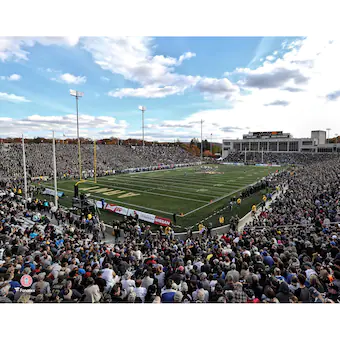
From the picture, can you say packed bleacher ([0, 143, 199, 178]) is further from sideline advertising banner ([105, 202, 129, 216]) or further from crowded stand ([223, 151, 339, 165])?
crowded stand ([223, 151, 339, 165])

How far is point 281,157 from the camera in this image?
65.8m

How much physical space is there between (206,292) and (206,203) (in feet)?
46.9

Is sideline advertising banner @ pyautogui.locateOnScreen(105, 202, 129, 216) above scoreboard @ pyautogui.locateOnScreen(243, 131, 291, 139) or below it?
below

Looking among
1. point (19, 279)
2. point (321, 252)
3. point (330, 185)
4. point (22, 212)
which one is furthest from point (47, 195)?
point (330, 185)

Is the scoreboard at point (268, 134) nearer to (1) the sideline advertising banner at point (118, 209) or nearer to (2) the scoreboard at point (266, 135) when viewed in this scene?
(2) the scoreboard at point (266, 135)

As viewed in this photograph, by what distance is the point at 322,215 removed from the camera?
33.2 feet

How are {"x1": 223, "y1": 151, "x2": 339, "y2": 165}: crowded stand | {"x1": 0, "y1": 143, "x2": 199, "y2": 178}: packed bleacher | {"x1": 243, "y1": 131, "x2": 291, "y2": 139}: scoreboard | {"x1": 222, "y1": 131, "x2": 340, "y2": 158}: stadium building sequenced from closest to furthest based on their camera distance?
{"x1": 0, "y1": 143, "x2": 199, "y2": 178}: packed bleacher
{"x1": 223, "y1": 151, "x2": 339, "y2": 165}: crowded stand
{"x1": 222, "y1": 131, "x2": 340, "y2": 158}: stadium building
{"x1": 243, "y1": 131, "x2": 291, "y2": 139}: scoreboard

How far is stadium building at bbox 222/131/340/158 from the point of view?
221 feet

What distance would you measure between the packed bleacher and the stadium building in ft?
90.6

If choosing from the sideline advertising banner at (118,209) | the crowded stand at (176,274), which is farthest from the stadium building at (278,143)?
the crowded stand at (176,274)

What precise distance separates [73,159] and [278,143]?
197 ft

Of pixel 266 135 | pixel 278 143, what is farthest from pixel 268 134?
pixel 278 143

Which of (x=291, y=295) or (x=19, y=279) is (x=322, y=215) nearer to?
(x=291, y=295)

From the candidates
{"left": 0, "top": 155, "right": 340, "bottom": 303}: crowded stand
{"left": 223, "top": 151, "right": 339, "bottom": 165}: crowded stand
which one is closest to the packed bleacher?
{"left": 223, "top": 151, "right": 339, "bottom": 165}: crowded stand
